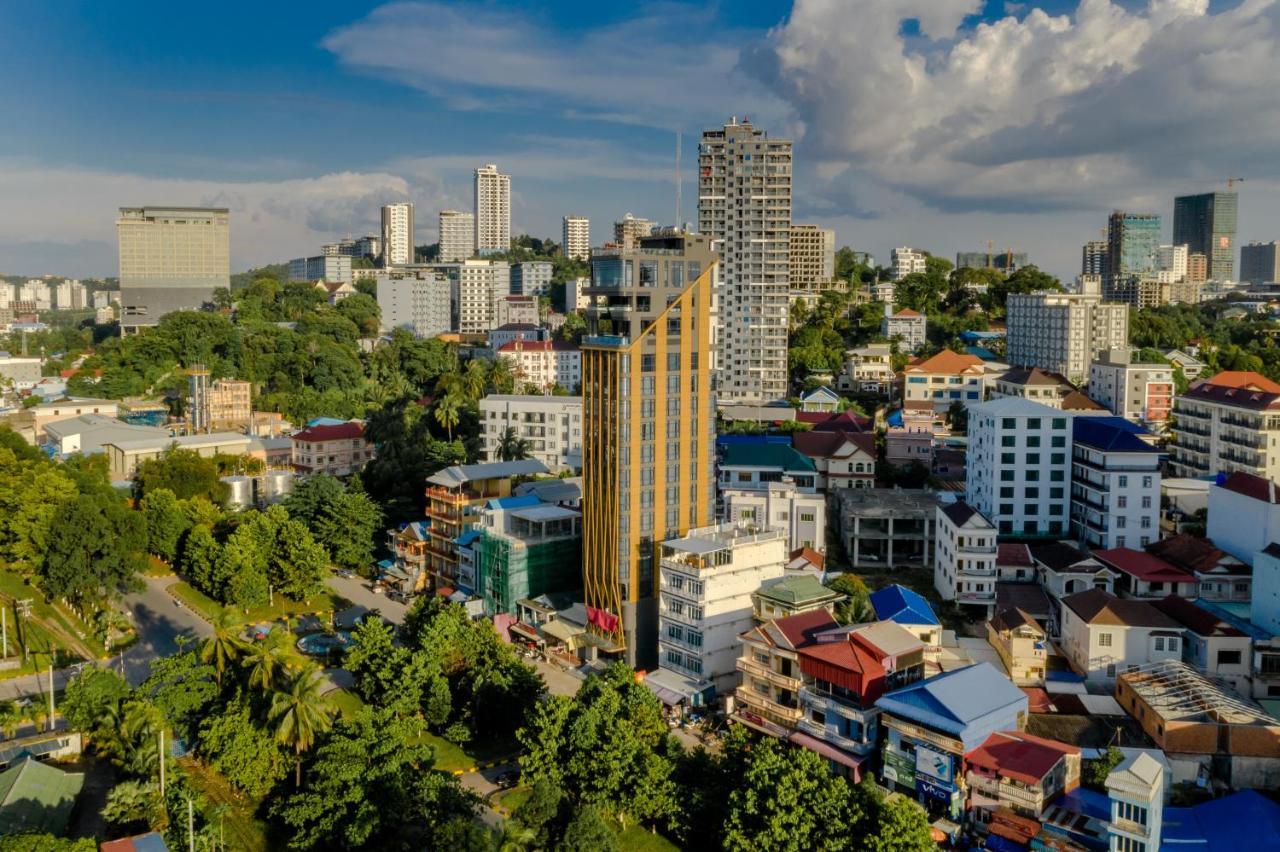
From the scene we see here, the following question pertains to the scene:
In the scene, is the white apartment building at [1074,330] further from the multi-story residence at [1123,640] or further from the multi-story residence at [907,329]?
the multi-story residence at [1123,640]

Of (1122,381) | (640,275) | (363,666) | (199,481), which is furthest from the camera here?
(1122,381)

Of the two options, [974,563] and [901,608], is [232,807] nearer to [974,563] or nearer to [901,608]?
[901,608]

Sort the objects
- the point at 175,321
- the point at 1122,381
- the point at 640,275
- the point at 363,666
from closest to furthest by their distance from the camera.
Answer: the point at 363,666 → the point at 640,275 → the point at 1122,381 → the point at 175,321

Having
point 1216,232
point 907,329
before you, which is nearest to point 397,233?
point 907,329

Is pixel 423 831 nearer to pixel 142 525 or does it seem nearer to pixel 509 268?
pixel 142 525

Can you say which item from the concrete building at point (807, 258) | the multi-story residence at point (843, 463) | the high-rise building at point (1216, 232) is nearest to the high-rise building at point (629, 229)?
the concrete building at point (807, 258)

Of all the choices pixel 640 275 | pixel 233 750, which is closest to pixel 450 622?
pixel 233 750

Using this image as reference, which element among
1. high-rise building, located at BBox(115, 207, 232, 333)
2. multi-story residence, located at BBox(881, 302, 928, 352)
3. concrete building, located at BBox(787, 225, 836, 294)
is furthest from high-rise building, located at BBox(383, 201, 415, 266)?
multi-story residence, located at BBox(881, 302, 928, 352)
